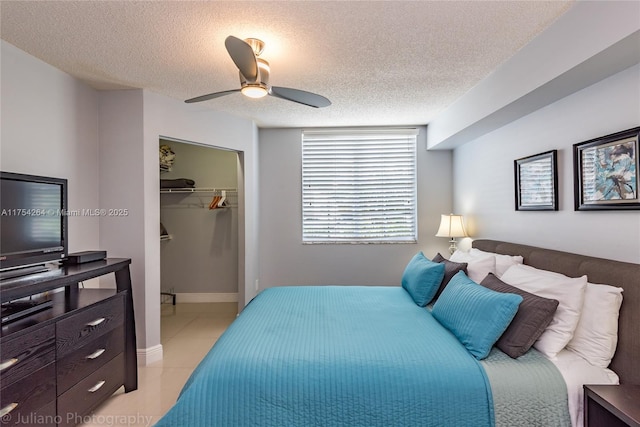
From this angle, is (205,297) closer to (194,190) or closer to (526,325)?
(194,190)

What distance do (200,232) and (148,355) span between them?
2188 millimetres

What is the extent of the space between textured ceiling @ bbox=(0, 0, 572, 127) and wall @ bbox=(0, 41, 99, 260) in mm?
137

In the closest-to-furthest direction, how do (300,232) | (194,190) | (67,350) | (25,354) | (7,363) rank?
(7,363) → (25,354) → (67,350) → (300,232) → (194,190)

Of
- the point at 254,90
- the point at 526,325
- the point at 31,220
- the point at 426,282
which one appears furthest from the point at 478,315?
the point at 31,220

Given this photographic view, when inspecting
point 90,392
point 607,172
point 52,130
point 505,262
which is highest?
point 52,130

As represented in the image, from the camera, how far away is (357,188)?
4484 mm

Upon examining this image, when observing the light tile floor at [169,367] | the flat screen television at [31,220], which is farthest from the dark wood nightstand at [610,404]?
the flat screen television at [31,220]

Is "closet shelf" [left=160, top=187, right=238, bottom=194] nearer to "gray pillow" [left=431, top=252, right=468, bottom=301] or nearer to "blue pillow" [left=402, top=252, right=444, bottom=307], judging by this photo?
"blue pillow" [left=402, top=252, right=444, bottom=307]

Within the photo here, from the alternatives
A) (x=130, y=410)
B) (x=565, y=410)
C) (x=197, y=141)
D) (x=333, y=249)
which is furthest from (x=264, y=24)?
(x=333, y=249)

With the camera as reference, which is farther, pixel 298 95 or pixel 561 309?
pixel 298 95

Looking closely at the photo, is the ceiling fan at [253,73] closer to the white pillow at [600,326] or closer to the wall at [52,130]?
the wall at [52,130]

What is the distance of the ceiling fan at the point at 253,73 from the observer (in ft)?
5.65

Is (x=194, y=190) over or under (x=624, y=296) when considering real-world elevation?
over

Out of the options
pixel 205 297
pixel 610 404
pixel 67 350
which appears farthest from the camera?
pixel 205 297
